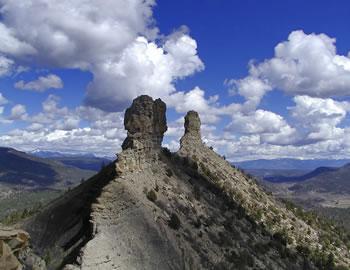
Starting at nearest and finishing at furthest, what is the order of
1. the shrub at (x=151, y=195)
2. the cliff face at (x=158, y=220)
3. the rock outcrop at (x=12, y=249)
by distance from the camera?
the rock outcrop at (x=12, y=249)
the cliff face at (x=158, y=220)
the shrub at (x=151, y=195)

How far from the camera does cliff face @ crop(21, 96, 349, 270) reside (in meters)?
63.1

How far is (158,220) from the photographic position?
70438 millimetres

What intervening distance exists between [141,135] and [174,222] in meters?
16.4

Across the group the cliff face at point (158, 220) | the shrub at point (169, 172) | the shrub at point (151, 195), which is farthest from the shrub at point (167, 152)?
the shrub at point (151, 195)

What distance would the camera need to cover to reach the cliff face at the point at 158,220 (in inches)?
2484

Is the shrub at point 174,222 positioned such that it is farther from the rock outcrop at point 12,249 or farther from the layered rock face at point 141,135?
the rock outcrop at point 12,249

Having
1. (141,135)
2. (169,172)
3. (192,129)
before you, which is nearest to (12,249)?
(141,135)

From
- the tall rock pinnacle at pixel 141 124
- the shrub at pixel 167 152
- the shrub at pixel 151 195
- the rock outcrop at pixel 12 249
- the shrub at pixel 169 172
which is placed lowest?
the rock outcrop at pixel 12 249

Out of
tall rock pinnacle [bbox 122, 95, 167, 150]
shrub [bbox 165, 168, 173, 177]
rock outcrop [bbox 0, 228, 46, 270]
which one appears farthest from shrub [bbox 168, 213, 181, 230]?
rock outcrop [bbox 0, 228, 46, 270]

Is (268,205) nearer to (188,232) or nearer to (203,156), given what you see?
(203,156)

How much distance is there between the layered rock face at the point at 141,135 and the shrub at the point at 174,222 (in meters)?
9.41

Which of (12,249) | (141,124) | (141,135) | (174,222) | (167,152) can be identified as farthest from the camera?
(167,152)

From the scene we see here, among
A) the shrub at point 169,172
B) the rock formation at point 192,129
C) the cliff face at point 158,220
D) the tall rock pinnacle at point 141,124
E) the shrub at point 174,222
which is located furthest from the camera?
the rock formation at point 192,129

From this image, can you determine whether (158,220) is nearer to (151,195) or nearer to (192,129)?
(151,195)
